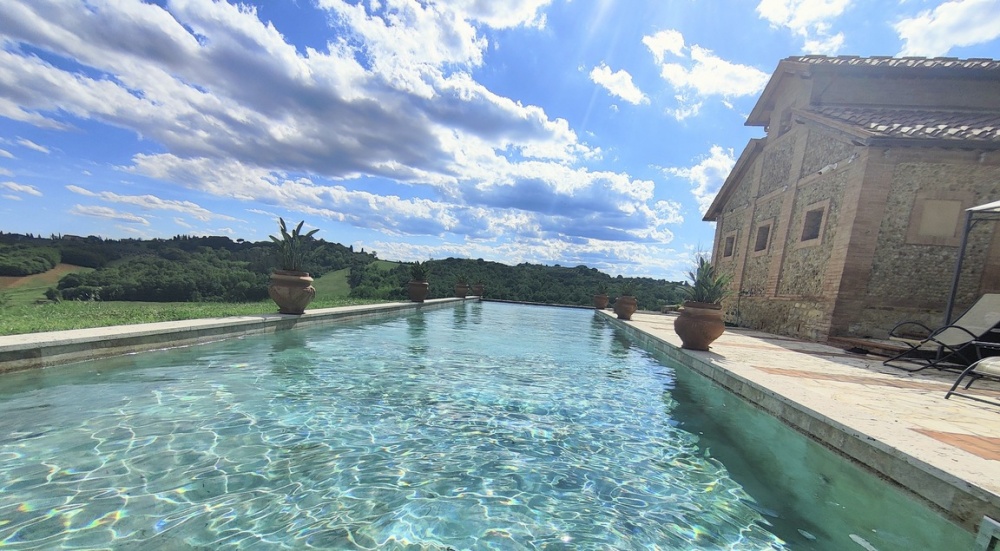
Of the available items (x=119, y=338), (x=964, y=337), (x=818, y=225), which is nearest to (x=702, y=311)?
(x=964, y=337)

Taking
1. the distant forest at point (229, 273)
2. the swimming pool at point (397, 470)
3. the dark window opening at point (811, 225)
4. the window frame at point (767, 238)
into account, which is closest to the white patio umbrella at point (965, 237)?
the dark window opening at point (811, 225)

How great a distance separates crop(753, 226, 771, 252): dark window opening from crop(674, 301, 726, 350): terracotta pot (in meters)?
9.08

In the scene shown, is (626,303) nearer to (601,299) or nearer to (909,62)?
(601,299)

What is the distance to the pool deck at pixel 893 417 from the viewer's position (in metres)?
2.39

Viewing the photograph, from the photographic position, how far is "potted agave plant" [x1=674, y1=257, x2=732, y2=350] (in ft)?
24.3

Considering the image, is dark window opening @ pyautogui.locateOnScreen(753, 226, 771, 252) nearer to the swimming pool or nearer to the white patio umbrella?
the white patio umbrella

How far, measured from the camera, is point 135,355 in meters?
5.44

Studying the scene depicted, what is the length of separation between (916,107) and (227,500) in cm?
1945

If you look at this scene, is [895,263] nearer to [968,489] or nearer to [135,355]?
[968,489]

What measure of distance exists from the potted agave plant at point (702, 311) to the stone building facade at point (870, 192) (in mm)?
4406

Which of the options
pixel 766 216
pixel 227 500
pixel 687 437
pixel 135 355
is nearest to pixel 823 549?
pixel 687 437

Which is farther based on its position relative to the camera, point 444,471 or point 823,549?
point 444,471

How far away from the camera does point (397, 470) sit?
110 inches

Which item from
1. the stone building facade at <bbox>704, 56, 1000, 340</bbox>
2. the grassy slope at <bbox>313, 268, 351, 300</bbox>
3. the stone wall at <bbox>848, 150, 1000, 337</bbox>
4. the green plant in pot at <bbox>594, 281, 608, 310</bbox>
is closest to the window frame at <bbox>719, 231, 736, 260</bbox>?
the stone building facade at <bbox>704, 56, 1000, 340</bbox>
